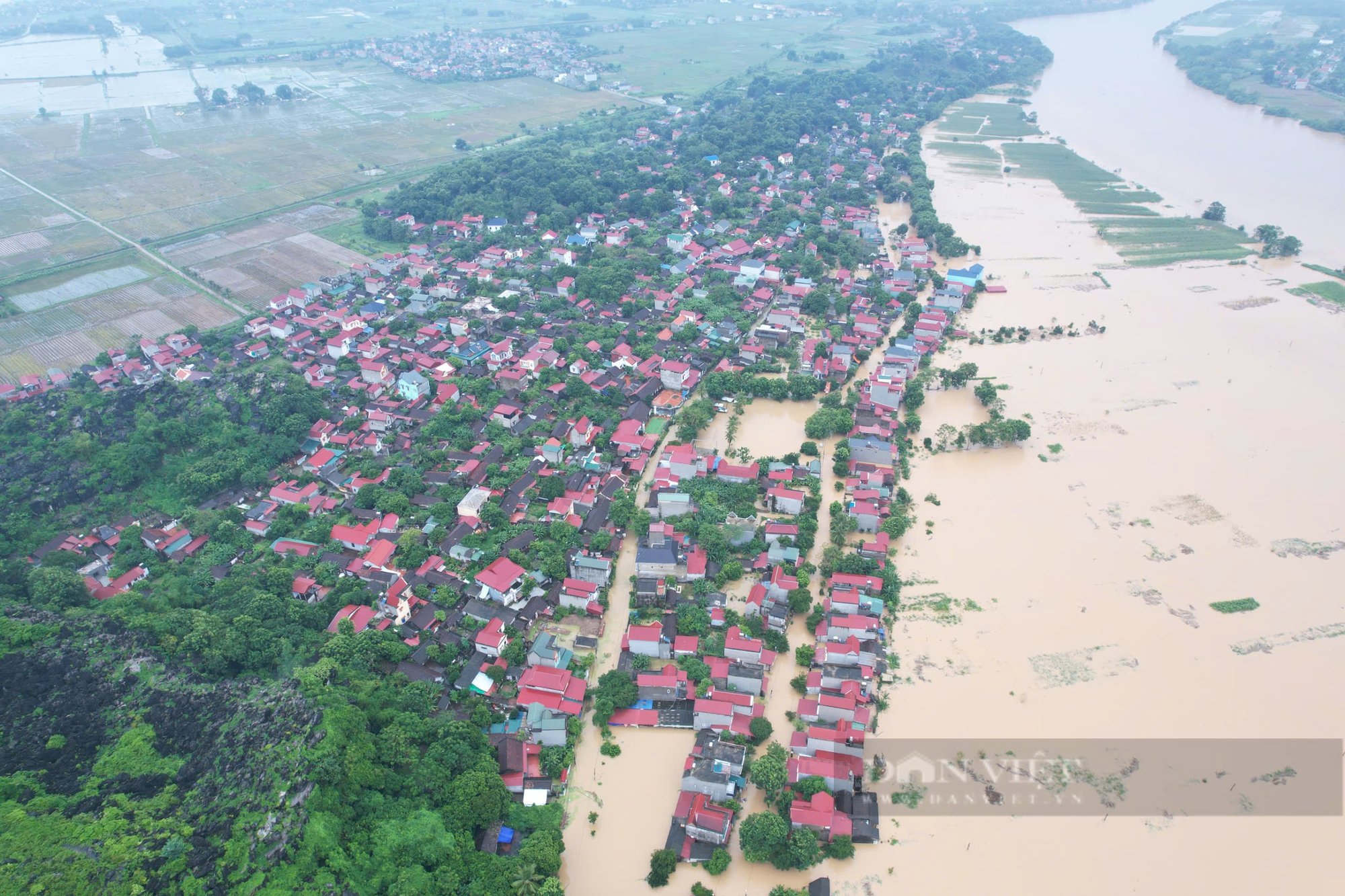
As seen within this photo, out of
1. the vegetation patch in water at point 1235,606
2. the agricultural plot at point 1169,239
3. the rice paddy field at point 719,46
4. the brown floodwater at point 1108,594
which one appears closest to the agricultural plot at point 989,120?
the rice paddy field at point 719,46

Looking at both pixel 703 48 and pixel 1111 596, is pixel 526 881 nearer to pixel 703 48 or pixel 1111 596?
pixel 1111 596

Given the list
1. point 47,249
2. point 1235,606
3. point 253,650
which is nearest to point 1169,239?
point 1235,606

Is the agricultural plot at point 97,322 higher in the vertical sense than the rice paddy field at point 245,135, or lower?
lower

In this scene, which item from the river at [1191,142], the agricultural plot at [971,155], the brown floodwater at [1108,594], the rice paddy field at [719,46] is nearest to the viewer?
the brown floodwater at [1108,594]

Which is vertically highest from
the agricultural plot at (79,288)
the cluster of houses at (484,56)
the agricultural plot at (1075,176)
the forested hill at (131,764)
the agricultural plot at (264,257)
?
the cluster of houses at (484,56)

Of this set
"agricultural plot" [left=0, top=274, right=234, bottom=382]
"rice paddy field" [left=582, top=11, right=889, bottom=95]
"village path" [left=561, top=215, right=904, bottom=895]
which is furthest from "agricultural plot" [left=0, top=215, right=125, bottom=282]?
"rice paddy field" [left=582, top=11, right=889, bottom=95]

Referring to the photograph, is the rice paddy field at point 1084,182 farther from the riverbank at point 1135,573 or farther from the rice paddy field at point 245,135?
the rice paddy field at point 245,135

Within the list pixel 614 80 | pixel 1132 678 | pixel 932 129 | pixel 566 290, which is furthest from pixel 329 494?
pixel 614 80
